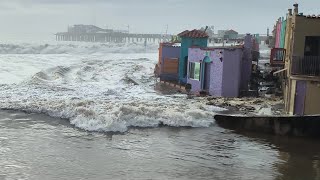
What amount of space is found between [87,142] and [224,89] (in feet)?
37.4

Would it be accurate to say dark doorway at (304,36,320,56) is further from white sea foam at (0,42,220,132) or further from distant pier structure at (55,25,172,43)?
distant pier structure at (55,25,172,43)

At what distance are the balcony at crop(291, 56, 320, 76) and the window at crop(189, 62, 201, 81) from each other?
9165 millimetres

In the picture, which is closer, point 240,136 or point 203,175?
point 203,175

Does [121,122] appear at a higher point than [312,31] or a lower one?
lower

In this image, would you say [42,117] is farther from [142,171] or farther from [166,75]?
[166,75]

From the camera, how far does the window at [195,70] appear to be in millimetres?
26234

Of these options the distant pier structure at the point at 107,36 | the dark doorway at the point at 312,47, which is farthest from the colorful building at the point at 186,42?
the distant pier structure at the point at 107,36

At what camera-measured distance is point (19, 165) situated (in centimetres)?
1155

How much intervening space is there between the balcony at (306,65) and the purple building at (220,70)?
6.35 metres

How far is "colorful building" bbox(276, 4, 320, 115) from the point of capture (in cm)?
1675

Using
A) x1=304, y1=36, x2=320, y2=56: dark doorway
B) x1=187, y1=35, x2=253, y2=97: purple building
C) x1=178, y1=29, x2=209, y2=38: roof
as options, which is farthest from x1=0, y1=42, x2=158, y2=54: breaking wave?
x1=304, y1=36, x2=320, y2=56: dark doorway

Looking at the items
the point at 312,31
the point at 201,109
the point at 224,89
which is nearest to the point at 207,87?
the point at 224,89

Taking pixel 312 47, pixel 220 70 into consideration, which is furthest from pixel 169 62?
pixel 312 47

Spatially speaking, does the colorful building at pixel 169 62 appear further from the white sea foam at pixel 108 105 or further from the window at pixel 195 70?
the window at pixel 195 70
